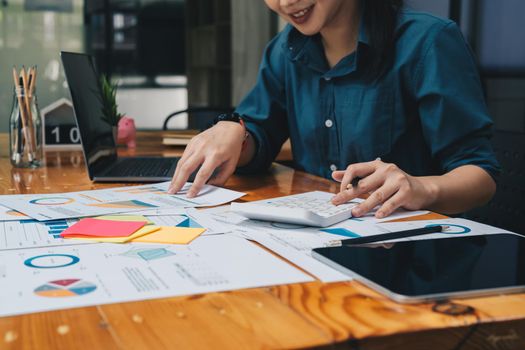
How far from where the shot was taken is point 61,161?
1.66 metres

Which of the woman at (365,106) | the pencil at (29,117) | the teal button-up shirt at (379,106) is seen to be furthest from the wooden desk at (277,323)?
the pencil at (29,117)

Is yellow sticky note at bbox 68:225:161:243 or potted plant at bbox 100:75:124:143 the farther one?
potted plant at bbox 100:75:124:143

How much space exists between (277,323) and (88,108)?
104 cm

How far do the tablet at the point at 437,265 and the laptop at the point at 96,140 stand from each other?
2.31 feet

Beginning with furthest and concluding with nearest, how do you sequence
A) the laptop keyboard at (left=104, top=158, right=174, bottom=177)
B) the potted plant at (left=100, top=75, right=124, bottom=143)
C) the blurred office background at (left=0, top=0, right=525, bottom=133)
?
1. the blurred office background at (left=0, top=0, right=525, bottom=133)
2. the potted plant at (left=100, top=75, right=124, bottom=143)
3. the laptop keyboard at (left=104, top=158, right=174, bottom=177)

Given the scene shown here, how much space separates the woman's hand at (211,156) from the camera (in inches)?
45.3

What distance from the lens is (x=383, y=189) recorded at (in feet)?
3.07

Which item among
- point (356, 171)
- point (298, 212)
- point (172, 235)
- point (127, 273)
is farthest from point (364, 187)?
point (127, 273)

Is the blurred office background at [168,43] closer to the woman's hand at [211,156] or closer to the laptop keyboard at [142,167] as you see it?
the laptop keyboard at [142,167]

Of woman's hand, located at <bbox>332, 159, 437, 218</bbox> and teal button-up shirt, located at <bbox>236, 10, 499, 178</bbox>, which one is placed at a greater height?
teal button-up shirt, located at <bbox>236, 10, 499, 178</bbox>

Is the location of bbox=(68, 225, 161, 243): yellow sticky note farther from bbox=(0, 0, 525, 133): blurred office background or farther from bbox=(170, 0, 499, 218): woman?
bbox=(0, 0, 525, 133): blurred office background

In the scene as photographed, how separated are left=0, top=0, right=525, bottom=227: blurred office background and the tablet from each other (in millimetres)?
2118

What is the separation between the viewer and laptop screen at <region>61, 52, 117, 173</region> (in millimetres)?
1312

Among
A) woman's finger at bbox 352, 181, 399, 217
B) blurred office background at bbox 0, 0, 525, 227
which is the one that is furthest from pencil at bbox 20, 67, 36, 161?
blurred office background at bbox 0, 0, 525, 227
